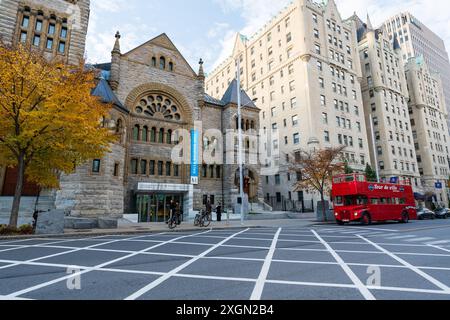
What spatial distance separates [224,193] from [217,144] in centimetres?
634

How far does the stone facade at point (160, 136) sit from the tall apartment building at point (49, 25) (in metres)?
3.77

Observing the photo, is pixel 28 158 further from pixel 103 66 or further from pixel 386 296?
pixel 103 66

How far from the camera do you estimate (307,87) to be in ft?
132

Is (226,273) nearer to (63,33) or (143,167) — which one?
Result: (143,167)

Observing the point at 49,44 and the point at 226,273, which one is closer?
the point at 226,273

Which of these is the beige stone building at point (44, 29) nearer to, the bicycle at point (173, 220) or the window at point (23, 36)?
the window at point (23, 36)

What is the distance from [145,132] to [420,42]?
366ft

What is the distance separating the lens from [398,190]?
75.4ft

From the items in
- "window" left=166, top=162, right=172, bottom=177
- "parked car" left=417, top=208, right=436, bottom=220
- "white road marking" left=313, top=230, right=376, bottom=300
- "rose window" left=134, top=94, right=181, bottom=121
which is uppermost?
"rose window" left=134, top=94, right=181, bottom=121

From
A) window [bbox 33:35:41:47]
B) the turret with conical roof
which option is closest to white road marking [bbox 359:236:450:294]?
the turret with conical roof

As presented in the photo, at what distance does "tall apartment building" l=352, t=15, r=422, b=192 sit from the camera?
5072 centimetres

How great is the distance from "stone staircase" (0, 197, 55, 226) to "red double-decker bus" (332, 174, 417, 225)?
2286 cm

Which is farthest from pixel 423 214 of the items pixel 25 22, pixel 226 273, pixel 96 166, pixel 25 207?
pixel 25 22

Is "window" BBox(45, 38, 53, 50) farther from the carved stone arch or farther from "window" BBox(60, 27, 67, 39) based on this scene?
the carved stone arch
